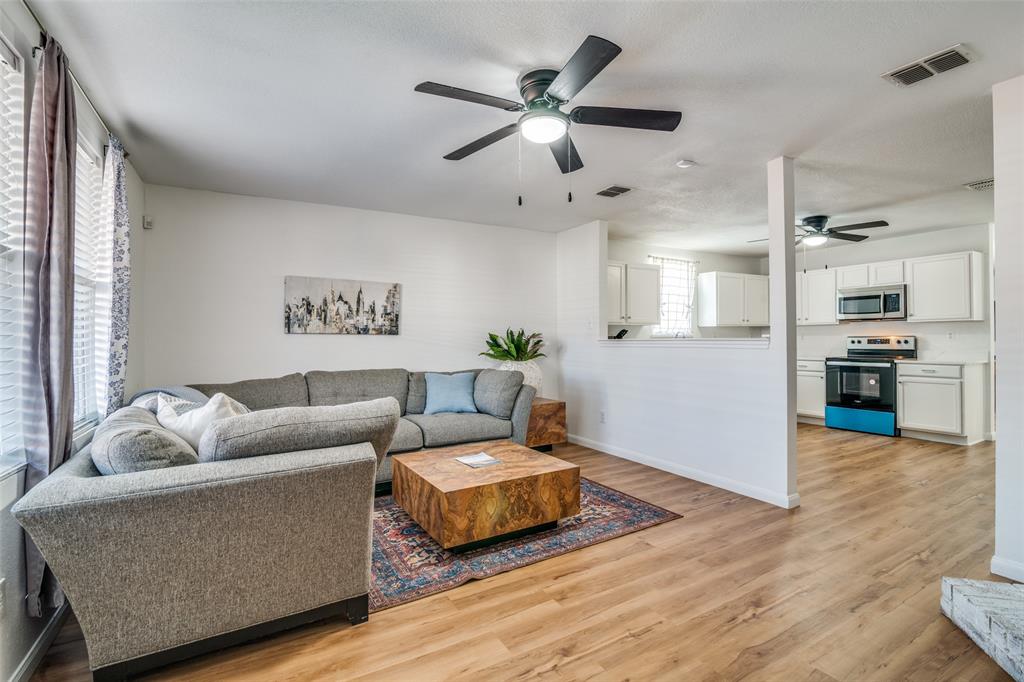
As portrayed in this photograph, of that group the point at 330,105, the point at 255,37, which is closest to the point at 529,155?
the point at 330,105

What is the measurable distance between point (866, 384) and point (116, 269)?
7.54 meters

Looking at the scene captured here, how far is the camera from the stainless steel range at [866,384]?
5.86 metres

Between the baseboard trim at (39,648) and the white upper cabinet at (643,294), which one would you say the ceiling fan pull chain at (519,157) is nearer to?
the white upper cabinet at (643,294)

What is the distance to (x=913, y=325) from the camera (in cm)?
607

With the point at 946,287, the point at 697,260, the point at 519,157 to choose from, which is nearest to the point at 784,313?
the point at 519,157

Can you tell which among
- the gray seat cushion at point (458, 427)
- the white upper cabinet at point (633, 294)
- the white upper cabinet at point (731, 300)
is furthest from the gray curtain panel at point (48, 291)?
the white upper cabinet at point (731, 300)

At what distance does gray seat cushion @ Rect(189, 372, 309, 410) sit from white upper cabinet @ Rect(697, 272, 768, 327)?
550 centimetres

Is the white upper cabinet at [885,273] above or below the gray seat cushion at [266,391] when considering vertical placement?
above

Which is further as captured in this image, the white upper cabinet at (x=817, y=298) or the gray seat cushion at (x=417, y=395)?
the white upper cabinet at (x=817, y=298)

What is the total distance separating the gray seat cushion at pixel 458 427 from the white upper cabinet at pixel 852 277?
509 centimetres

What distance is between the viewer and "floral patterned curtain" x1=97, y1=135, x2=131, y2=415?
2.85 metres

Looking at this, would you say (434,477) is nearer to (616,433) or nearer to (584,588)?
(584,588)

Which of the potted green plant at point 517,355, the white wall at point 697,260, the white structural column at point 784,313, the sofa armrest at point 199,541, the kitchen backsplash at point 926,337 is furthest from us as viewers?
the white wall at point 697,260

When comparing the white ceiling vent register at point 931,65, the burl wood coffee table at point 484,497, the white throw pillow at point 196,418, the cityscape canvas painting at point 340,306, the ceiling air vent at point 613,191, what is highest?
the ceiling air vent at point 613,191
